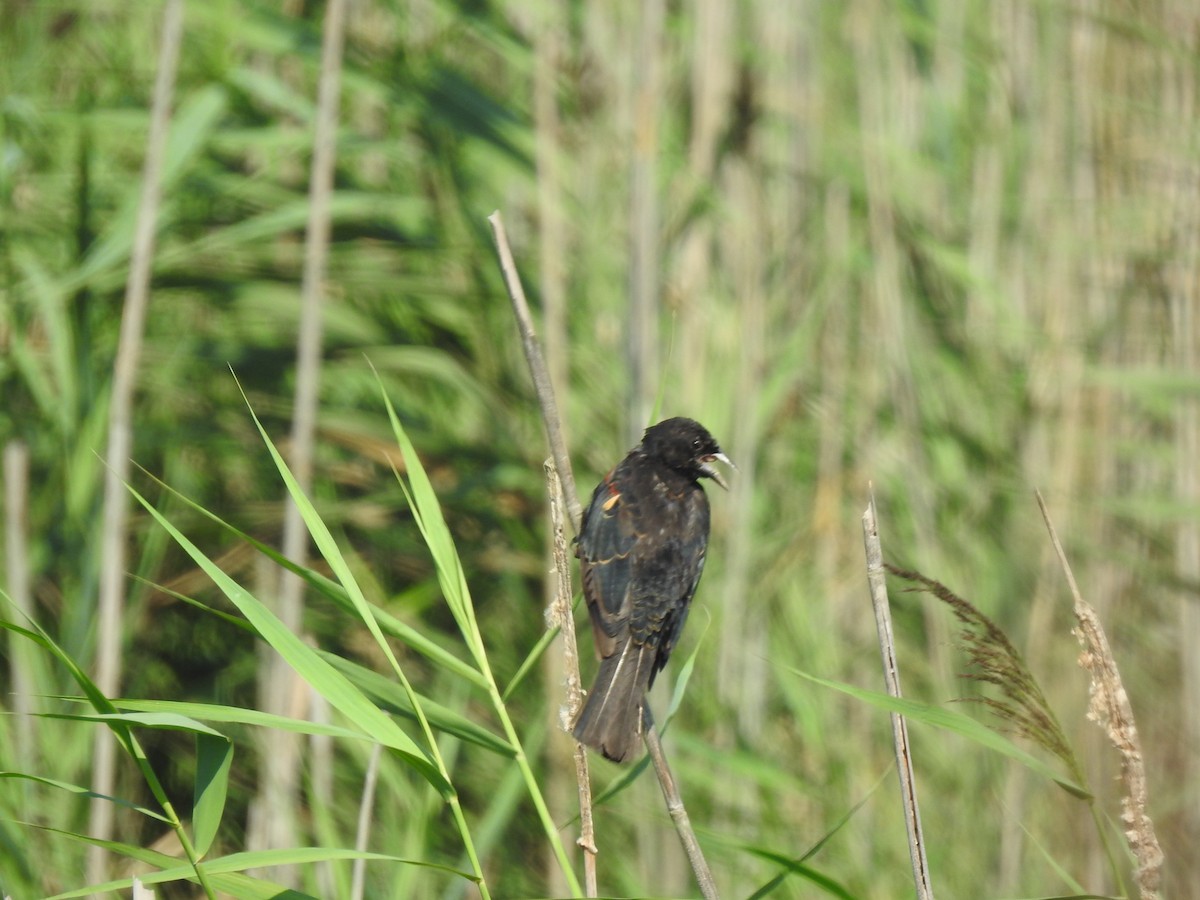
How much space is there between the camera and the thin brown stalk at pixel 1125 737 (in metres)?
1.15

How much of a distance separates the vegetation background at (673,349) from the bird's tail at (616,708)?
0.97 meters

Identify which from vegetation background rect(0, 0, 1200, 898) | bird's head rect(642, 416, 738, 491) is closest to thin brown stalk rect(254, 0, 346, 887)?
vegetation background rect(0, 0, 1200, 898)

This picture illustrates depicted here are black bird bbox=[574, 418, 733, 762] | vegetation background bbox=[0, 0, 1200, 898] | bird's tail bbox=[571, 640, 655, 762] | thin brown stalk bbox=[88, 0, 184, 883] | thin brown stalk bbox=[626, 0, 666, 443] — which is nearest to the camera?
bird's tail bbox=[571, 640, 655, 762]

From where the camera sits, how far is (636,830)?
2.89 meters

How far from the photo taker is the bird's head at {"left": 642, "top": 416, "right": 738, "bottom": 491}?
208 cm

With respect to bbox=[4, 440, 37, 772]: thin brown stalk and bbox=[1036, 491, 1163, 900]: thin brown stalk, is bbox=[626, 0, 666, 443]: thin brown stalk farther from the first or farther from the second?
bbox=[1036, 491, 1163, 900]: thin brown stalk

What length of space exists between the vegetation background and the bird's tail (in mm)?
967

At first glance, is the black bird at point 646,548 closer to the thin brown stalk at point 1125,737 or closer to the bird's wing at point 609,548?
the bird's wing at point 609,548

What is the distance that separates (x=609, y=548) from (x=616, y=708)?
0.43m

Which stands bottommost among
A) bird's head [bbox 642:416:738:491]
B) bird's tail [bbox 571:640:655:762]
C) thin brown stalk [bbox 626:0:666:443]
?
bird's tail [bbox 571:640:655:762]

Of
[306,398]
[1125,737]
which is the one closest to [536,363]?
[1125,737]

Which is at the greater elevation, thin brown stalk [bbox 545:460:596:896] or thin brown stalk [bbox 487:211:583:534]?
thin brown stalk [bbox 487:211:583:534]

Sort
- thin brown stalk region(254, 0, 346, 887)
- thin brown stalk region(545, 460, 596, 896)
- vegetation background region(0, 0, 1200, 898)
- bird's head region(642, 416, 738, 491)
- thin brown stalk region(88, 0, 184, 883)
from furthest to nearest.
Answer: vegetation background region(0, 0, 1200, 898)
thin brown stalk region(254, 0, 346, 887)
thin brown stalk region(88, 0, 184, 883)
bird's head region(642, 416, 738, 491)
thin brown stalk region(545, 460, 596, 896)

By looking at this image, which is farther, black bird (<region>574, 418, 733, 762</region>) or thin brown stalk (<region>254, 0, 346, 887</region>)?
thin brown stalk (<region>254, 0, 346, 887</region>)
